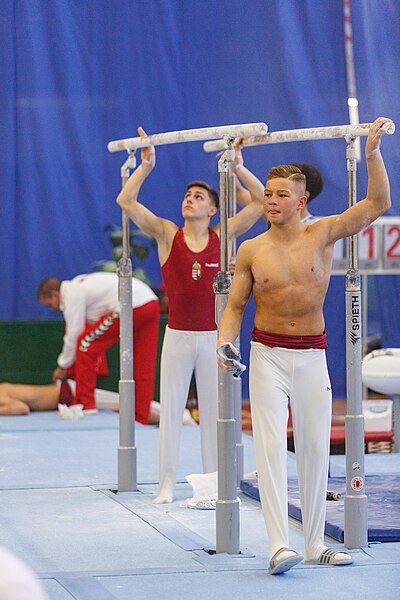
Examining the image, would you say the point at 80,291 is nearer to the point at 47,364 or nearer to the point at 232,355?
the point at 47,364

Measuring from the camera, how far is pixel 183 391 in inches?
237

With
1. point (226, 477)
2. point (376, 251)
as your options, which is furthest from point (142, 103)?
point (226, 477)

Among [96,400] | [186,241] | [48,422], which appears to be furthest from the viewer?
[96,400]

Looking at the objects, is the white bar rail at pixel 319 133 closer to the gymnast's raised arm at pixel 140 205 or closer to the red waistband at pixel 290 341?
the gymnast's raised arm at pixel 140 205

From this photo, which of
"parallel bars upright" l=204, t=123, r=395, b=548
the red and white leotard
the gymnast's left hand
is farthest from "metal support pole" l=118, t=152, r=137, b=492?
the gymnast's left hand

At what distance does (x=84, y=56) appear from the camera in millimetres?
10312

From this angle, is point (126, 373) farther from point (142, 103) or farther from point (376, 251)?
point (142, 103)

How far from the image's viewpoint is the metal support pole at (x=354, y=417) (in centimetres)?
480

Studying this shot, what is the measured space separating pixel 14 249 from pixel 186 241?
4.82m

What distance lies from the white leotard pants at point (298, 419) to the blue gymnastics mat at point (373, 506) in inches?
20.1

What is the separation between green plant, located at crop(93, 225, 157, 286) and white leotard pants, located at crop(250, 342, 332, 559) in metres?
5.61

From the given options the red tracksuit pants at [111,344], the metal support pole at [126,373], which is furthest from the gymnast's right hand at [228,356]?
the red tracksuit pants at [111,344]

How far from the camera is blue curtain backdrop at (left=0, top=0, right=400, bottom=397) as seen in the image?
32.3 ft

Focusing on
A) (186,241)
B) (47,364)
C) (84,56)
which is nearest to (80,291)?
(47,364)
